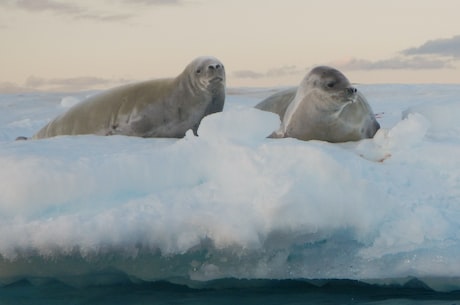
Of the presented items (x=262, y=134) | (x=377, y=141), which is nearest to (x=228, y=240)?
(x=262, y=134)

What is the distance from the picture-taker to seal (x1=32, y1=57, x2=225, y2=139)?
23.6 ft

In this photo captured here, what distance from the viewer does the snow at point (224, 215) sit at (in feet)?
12.9

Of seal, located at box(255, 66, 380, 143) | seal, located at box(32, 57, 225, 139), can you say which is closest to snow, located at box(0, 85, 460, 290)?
seal, located at box(255, 66, 380, 143)

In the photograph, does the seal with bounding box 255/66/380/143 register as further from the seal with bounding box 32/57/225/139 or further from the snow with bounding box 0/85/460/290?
the snow with bounding box 0/85/460/290

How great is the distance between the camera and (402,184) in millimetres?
4555

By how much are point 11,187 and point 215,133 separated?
43.3 inches

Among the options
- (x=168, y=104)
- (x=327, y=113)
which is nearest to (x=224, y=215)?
(x=327, y=113)

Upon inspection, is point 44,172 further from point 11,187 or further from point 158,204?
point 158,204

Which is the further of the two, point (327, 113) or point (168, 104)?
point (168, 104)

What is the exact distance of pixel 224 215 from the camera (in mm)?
3965

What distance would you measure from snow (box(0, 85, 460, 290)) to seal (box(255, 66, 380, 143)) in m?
1.43

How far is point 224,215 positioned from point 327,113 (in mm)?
2371

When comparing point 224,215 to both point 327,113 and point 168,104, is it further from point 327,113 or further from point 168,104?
point 168,104

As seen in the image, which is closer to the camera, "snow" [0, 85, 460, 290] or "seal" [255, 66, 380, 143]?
"snow" [0, 85, 460, 290]
